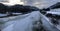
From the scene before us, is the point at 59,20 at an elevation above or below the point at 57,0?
below

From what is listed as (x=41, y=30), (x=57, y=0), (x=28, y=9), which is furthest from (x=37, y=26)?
(x=57, y=0)

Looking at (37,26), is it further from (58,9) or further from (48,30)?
(58,9)

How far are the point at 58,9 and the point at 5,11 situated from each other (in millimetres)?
592

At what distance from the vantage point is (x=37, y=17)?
119 centimetres

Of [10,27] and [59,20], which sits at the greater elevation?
[10,27]

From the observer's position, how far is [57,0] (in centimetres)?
197

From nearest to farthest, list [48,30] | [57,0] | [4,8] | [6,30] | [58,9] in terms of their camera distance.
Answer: [6,30], [48,30], [4,8], [58,9], [57,0]

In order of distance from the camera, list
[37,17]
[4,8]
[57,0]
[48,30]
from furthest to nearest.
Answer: [57,0] → [4,8] → [37,17] → [48,30]

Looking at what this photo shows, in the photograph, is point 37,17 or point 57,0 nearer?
point 37,17

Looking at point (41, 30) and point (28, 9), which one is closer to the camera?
point (41, 30)

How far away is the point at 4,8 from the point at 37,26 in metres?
0.66

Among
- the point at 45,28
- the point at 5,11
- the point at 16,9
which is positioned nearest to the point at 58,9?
the point at 16,9

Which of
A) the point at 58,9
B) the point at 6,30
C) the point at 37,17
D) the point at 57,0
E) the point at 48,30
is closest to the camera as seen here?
the point at 6,30

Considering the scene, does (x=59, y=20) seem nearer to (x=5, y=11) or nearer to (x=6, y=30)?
(x=5, y=11)
